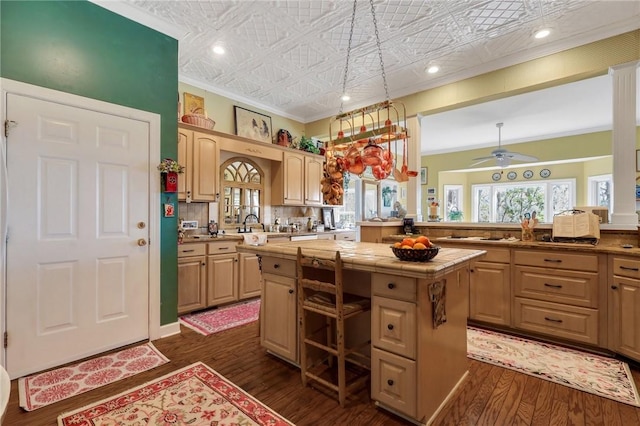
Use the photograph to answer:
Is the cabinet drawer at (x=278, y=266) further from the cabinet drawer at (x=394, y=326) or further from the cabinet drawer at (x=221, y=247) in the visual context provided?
the cabinet drawer at (x=221, y=247)

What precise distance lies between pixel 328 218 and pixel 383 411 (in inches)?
179

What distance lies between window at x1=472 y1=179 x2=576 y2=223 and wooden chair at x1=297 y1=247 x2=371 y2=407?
6.78 meters

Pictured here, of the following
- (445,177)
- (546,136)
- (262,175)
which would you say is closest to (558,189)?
(546,136)

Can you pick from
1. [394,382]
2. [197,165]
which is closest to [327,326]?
[394,382]

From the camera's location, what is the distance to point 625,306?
249 centimetres

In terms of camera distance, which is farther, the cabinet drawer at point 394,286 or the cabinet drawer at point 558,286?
the cabinet drawer at point 558,286

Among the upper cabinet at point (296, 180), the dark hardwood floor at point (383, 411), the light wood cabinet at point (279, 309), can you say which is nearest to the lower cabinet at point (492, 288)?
the dark hardwood floor at point (383, 411)

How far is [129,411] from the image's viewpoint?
191 cm

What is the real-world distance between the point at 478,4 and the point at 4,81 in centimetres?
383

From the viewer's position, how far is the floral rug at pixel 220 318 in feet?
10.8

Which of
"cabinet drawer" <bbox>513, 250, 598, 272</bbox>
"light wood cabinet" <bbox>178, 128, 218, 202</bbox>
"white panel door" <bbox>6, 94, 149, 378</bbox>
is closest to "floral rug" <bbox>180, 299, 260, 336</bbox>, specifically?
"white panel door" <bbox>6, 94, 149, 378</bbox>

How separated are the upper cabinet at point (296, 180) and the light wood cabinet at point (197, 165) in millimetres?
1216

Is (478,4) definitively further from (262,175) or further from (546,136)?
(546,136)

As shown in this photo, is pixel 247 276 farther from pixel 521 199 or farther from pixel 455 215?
pixel 521 199
